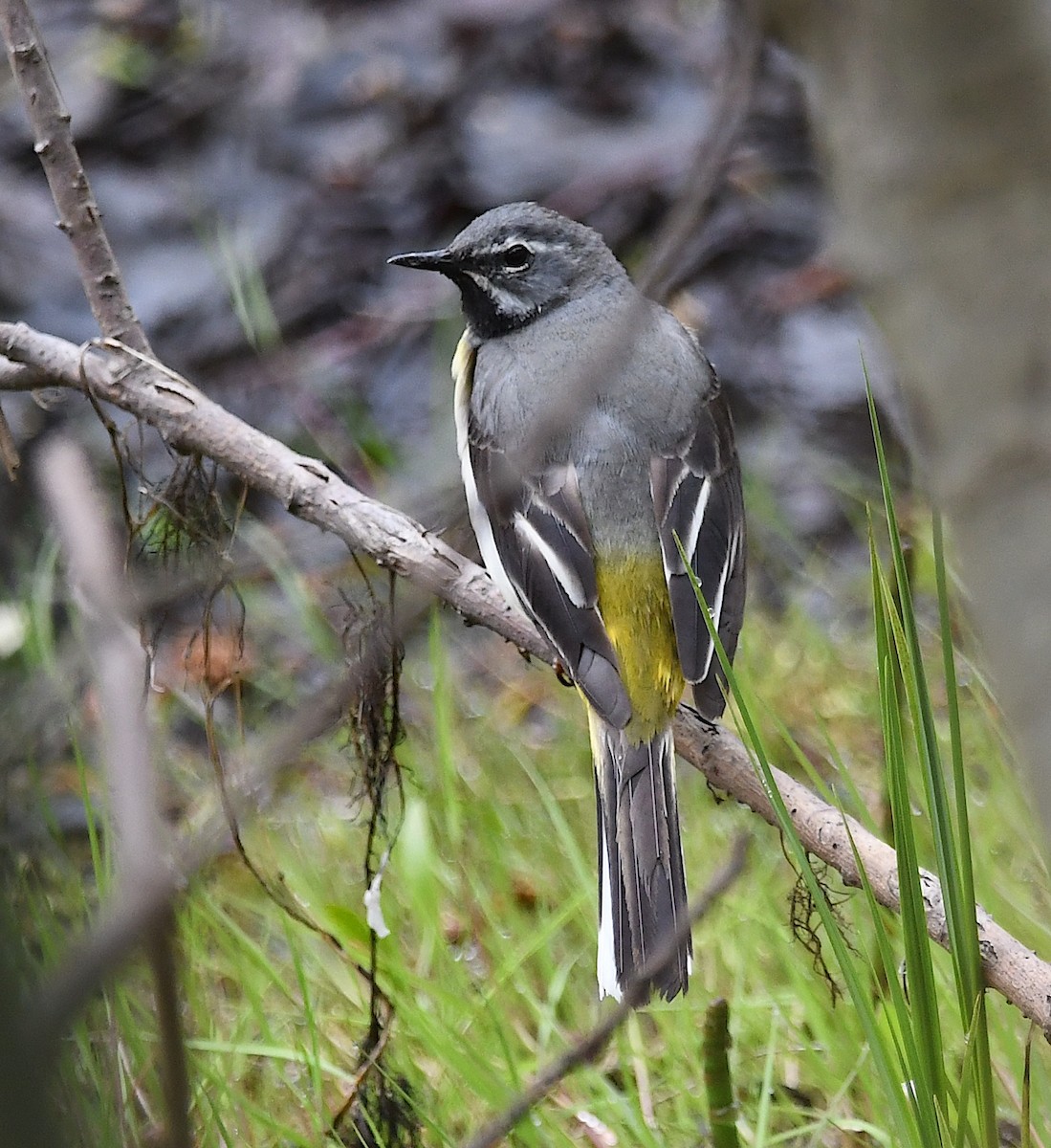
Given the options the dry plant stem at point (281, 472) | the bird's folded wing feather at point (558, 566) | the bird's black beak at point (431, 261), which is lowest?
the dry plant stem at point (281, 472)

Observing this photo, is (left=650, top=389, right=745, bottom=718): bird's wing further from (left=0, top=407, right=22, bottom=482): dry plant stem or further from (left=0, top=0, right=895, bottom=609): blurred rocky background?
(left=0, top=0, right=895, bottom=609): blurred rocky background

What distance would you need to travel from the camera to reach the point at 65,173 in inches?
111

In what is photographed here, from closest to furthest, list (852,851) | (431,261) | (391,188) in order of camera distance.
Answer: (852,851) < (431,261) < (391,188)

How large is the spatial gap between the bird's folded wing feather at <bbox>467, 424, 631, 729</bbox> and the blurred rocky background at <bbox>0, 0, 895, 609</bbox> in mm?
2687

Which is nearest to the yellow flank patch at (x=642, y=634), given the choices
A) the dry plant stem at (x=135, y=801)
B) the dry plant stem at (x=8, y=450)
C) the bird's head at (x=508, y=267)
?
the bird's head at (x=508, y=267)

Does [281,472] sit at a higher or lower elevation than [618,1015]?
higher

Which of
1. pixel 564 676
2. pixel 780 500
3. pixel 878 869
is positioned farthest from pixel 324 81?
pixel 878 869

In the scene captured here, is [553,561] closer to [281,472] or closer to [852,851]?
[281,472]

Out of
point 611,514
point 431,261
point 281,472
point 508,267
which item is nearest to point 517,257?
point 508,267

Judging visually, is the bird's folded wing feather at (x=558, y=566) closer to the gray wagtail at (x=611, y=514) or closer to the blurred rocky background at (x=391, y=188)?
the gray wagtail at (x=611, y=514)

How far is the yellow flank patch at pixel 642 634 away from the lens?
3170 mm

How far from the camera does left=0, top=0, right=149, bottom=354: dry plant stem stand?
8.83 ft

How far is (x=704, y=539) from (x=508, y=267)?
115 cm

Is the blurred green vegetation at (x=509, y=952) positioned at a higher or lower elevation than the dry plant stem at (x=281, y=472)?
lower
